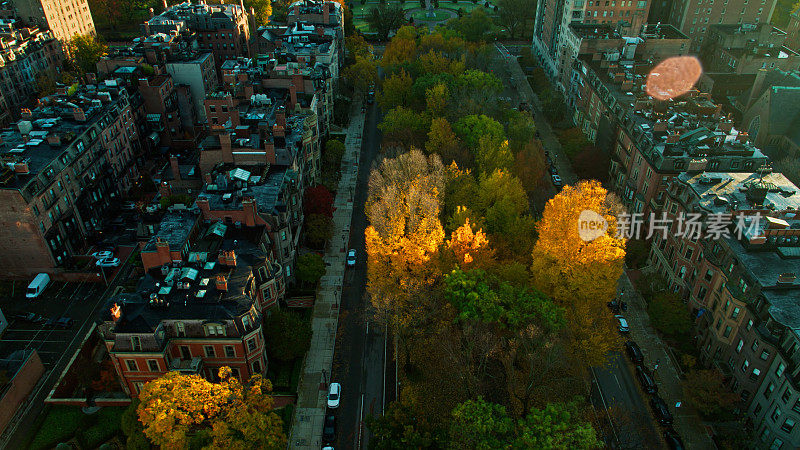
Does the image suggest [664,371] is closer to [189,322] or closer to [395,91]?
[189,322]

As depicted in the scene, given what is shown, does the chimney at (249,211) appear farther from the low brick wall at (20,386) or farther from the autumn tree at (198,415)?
the low brick wall at (20,386)

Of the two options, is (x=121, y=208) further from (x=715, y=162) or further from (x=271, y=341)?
(x=715, y=162)

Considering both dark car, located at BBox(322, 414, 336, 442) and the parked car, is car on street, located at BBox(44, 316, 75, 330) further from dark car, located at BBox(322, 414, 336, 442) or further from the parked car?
the parked car

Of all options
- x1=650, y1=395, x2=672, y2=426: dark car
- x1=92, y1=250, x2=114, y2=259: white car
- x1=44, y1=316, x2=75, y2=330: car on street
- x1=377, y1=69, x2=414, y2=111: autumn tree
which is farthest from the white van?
x1=650, y1=395, x2=672, y2=426: dark car

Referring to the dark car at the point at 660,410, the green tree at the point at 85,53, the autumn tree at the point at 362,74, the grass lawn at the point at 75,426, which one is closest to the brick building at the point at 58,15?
the green tree at the point at 85,53

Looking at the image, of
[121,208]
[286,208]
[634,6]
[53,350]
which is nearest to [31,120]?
[121,208]
